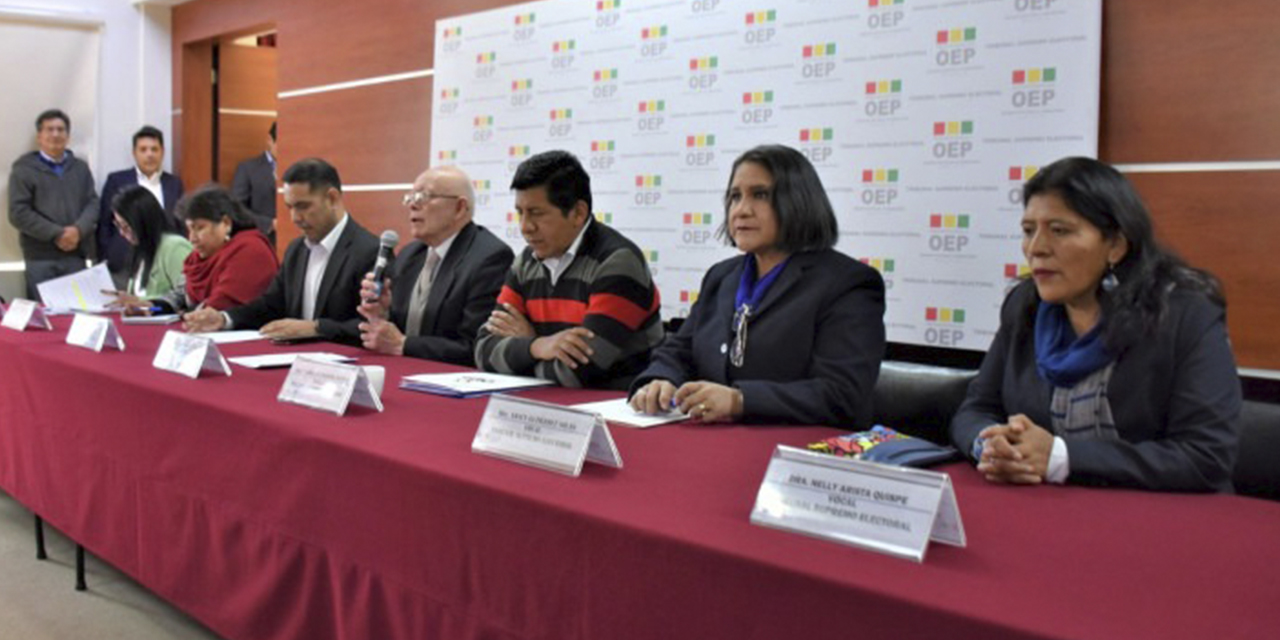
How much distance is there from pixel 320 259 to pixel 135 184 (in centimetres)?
387

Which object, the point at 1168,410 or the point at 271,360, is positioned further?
the point at 271,360

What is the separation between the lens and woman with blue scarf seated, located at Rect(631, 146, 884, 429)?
1.80m

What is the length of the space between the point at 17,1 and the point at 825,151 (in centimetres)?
564

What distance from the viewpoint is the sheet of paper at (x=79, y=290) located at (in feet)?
12.8

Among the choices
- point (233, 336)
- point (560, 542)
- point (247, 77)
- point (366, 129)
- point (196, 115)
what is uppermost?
point (247, 77)

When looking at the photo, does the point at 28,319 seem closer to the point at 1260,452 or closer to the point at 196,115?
the point at 1260,452

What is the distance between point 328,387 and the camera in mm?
1779

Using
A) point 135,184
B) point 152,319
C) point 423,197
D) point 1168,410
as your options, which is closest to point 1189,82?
point 1168,410

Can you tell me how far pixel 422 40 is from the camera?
15.7 feet

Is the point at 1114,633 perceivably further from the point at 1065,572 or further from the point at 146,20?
the point at 146,20

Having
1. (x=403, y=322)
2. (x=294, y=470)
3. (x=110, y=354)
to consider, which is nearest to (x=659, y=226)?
(x=403, y=322)

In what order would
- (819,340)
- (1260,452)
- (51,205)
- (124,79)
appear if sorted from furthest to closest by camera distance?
(124,79)
(51,205)
(819,340)
(1260,452)

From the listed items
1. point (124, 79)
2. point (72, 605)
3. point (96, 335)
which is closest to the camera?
Result: point (72, 605)

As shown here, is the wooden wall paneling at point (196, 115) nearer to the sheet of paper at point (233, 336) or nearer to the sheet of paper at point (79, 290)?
the sheet of paper at point (79, 290)
